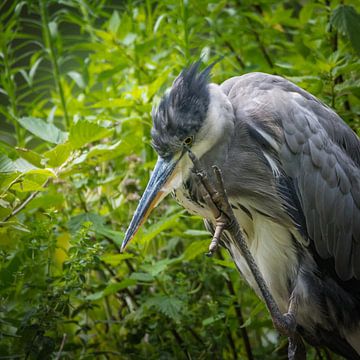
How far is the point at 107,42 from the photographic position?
2.90 metres

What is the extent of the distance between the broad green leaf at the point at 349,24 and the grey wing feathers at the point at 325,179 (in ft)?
1.15

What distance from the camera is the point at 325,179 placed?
7.01 ft

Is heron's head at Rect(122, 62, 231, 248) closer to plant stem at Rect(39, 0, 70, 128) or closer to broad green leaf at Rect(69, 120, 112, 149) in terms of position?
broad green leaf at Rect(69, 120, 112, 149)

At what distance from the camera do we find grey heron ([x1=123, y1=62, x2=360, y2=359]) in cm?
209

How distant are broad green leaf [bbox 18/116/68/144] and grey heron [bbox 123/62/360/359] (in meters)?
0.49

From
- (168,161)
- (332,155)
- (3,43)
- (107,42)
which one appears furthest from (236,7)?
(168,161)

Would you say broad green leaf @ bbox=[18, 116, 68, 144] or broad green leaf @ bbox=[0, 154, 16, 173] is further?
broad green leaf @ bbox=[18, 116, 68, 144]

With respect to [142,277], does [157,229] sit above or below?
above

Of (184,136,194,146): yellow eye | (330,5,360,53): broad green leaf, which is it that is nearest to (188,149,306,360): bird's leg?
(184,136,194,146): yellow eye

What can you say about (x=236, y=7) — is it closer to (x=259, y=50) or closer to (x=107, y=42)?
(x=259, y=50)

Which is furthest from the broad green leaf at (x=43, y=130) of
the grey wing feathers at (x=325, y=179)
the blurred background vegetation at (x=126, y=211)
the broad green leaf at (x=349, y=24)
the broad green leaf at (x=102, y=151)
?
the broad green leaf at (x=349, y=24)

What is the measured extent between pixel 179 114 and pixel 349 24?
0.83m

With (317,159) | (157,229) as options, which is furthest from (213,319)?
(317,159)

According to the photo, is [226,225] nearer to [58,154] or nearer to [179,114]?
[179,114]
